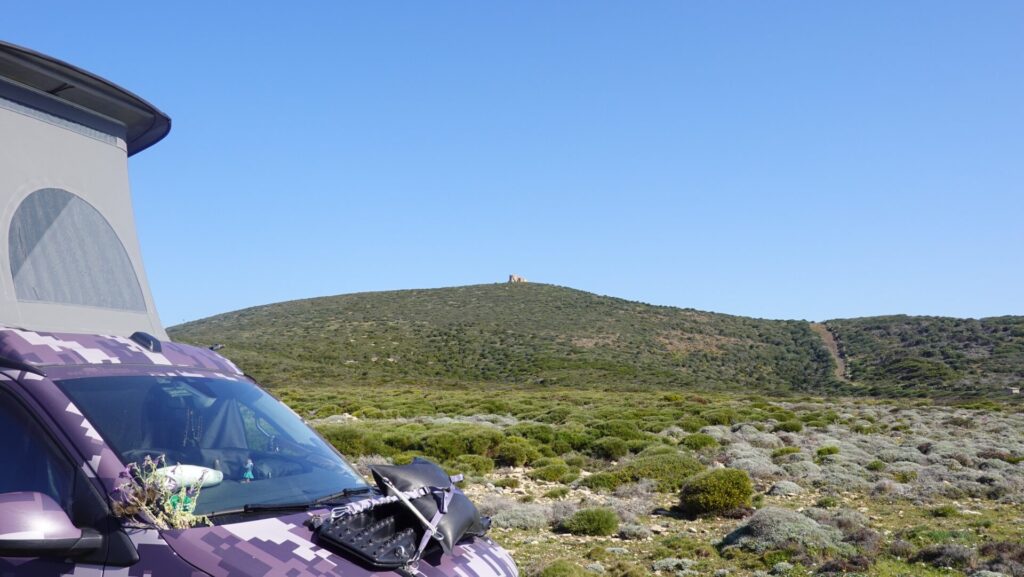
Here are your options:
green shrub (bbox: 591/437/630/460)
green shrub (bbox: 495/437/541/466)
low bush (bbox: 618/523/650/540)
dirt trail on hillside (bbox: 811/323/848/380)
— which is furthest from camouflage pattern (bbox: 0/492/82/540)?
dirt trail on hillside (bbox: 811/323/848/380)

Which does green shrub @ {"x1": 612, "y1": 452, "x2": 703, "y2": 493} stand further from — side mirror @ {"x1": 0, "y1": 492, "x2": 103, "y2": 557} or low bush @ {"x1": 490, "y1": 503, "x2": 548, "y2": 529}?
side mirror @ {"x1": 0, "y1": 492, "x2": 103, "y2": 557}

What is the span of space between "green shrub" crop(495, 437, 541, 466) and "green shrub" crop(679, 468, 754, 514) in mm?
5498

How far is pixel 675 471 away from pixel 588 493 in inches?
76.0

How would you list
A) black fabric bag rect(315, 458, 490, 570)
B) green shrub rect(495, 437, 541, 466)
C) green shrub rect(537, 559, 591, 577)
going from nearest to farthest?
black fabric bag rect(315, 458, 490, 570)
green shrub rect(537, 559, 591, 577)
green shrub rect(495, 437, 541, 466)

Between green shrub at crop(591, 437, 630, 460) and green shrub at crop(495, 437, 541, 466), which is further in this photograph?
green shrub at crop(591, 437, 630, 460)

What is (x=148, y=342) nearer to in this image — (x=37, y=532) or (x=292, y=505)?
(x=292, y=505)

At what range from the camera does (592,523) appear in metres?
10.7

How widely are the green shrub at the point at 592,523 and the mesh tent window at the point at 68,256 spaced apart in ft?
22.6

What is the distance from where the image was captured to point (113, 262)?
18.1ft

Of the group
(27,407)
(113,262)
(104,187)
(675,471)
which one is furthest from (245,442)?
(675,471)

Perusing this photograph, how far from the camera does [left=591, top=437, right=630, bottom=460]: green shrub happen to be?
59.5 ft

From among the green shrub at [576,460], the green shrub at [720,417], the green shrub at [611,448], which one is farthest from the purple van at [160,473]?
the green shrub at [720,417]

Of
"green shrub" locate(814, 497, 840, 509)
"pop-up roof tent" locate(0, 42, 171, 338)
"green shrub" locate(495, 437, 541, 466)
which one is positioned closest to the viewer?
"pop-up roof tent" locate(0, 42, 171, 338)

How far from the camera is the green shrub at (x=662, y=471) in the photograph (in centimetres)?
1428
